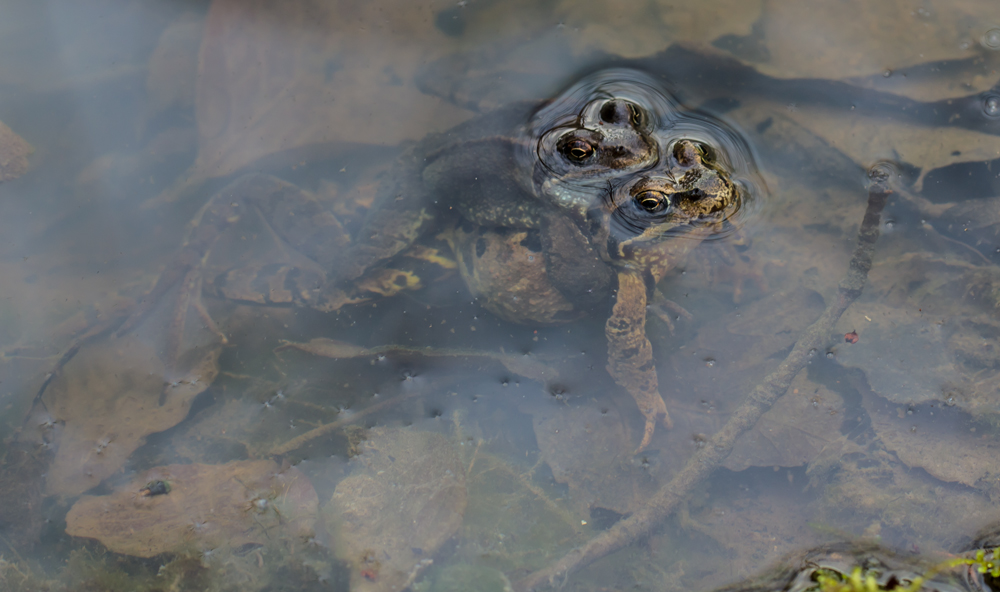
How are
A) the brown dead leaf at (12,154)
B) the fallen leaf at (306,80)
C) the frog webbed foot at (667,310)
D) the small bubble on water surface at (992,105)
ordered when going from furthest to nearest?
the brown dead leaf at (12,154), the fallen leaf at (306,80), the frog webbed foot at (667,310), the small bubble on water surface at (992,105)

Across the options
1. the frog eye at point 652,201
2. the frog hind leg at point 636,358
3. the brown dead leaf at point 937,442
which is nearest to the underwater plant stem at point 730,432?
the frog hind leg at point 636,358

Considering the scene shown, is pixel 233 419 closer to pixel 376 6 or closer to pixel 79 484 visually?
pixel 79 484

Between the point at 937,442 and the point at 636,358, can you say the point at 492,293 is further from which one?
the point at 937,442

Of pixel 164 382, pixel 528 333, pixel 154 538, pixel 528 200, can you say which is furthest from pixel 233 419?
pixel 528 200

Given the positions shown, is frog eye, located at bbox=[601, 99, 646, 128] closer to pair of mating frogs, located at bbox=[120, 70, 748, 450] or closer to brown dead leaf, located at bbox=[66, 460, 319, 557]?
pair of mating frogs, located at bbox=[120, 70, 748, 450]

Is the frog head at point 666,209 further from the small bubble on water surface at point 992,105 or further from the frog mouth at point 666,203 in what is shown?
the small bubble on water surface at point 992,105

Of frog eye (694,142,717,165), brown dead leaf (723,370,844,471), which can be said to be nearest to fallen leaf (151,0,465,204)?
frog eye (694,142,717,165)

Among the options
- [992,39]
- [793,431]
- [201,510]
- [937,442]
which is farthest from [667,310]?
[201,510]
